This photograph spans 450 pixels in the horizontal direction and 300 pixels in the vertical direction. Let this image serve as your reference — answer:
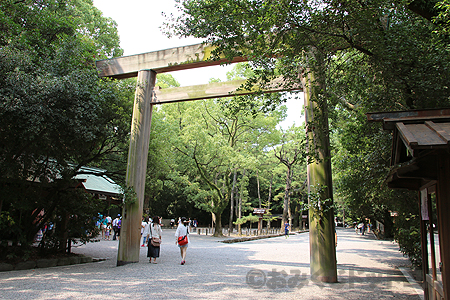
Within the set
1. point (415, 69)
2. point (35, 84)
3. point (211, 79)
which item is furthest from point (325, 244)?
point (211, 79)

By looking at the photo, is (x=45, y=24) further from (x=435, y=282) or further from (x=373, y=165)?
(x=435, y=282)

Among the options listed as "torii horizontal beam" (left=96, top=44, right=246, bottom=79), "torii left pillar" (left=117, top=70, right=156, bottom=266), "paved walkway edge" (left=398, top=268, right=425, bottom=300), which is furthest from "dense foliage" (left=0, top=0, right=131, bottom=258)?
"paved walkway edge" (left=398, top=268, right=425, bottom=300)

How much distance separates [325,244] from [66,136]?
260 inches

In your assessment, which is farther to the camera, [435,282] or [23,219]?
[23,219]

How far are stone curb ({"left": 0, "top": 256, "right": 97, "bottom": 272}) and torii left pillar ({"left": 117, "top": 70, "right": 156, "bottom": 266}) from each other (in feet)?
5.88

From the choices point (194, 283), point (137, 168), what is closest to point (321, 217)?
point (194, 283)

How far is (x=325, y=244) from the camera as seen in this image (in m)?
6.93

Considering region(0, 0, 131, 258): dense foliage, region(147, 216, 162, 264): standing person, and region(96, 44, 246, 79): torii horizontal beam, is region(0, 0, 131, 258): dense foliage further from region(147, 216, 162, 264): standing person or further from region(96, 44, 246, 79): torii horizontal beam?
region(147, 216, 162, 264): standing person

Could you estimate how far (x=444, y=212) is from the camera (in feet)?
11.0

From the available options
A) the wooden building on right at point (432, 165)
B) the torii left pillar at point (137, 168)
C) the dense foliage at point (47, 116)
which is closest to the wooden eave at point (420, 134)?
the wooden building on right at point (432, 165)

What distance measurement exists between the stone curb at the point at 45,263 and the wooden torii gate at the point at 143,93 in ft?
5.90

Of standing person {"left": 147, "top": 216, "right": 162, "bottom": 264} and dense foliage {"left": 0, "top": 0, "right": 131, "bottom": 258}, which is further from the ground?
dense foliage {"left": 0, "top": 0, "right": 131, "bottom": 258}

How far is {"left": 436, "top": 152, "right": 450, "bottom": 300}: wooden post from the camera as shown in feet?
10.8

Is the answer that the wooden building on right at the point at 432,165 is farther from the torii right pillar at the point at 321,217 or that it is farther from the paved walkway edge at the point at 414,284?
the torii right pillar at the point at 321,217
